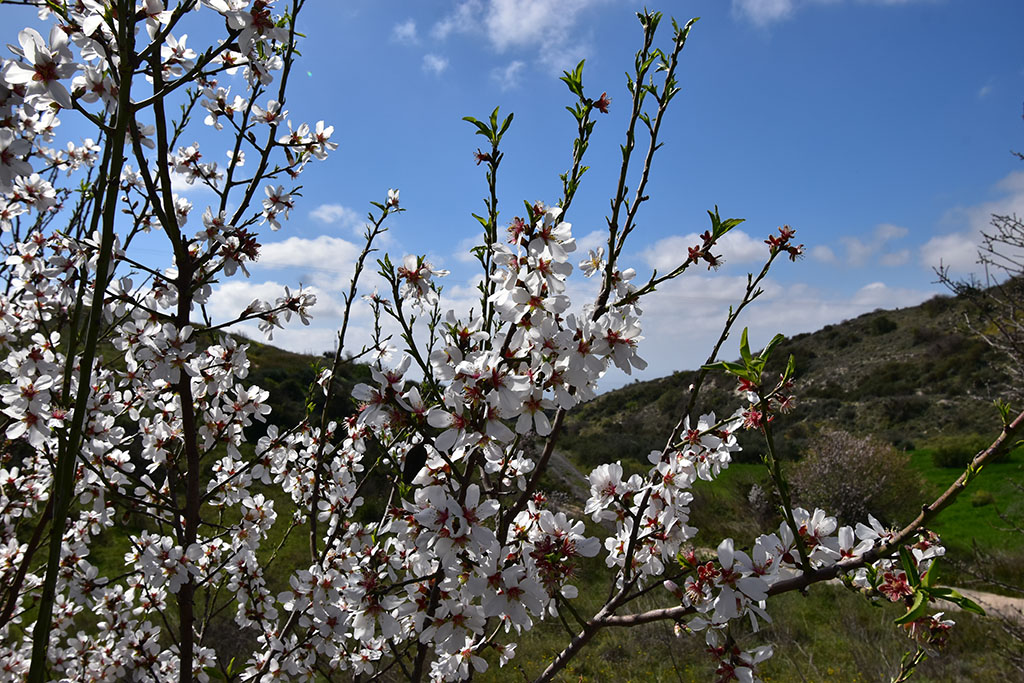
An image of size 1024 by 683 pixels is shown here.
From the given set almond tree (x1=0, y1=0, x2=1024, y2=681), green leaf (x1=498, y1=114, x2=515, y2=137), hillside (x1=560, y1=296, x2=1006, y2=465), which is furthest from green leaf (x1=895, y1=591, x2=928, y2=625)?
hillside (x1=560, y1=296, x2=1006, y2=465)

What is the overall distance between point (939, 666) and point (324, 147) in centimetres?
814

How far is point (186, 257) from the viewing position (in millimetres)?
2111

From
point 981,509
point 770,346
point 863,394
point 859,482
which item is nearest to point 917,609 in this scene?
point 770,346

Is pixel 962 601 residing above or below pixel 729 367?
below

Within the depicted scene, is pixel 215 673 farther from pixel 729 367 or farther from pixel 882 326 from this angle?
pixel 882 326

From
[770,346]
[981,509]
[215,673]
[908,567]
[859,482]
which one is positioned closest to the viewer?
[908,567]

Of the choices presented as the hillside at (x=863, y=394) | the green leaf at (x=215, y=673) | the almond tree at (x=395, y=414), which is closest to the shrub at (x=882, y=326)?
the hillside at (x=863, y=394)

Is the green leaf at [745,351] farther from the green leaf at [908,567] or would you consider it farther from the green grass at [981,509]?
the green grass at [981,509]

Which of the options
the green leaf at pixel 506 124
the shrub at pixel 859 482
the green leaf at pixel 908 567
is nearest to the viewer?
the green leaf at pixel 908 567

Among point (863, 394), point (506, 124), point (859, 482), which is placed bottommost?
point (859, 482)

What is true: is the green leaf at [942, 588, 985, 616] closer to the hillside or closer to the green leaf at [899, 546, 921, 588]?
the green leaf at [899, 546, 921, 588]

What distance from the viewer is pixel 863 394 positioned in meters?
26.9

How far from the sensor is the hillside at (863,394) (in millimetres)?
20469

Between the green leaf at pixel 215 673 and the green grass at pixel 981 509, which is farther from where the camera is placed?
the green grass at pixel 981 509
